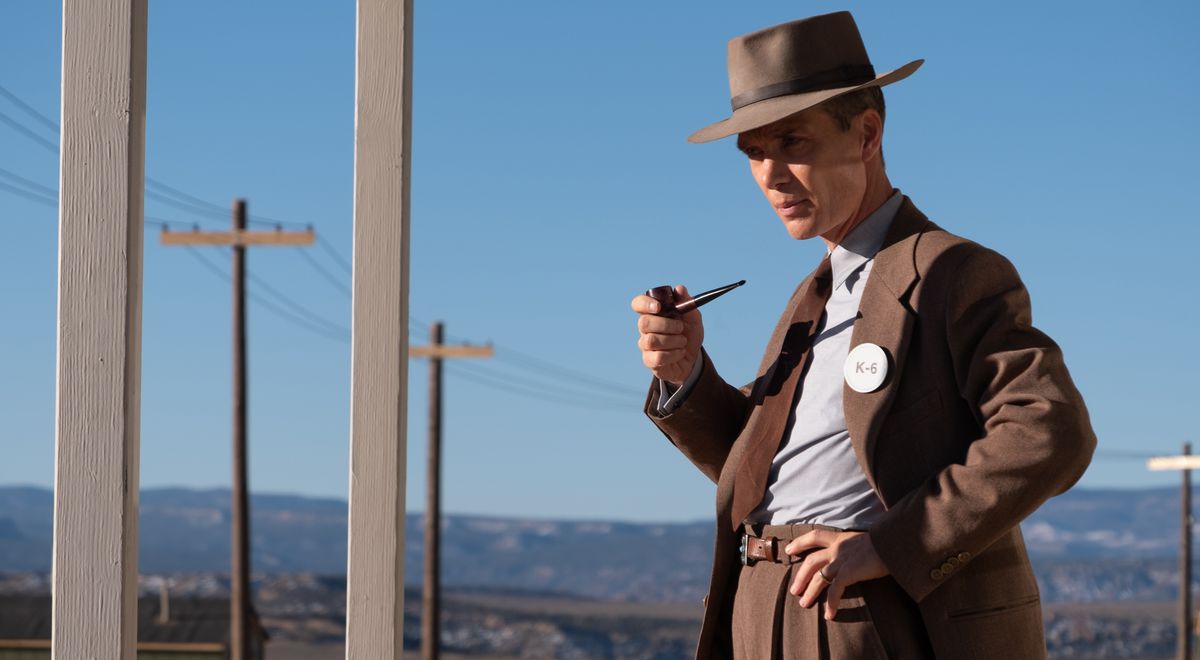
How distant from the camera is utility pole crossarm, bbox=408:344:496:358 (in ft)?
70.5

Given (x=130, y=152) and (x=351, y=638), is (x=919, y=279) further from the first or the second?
(x=130, y=152)

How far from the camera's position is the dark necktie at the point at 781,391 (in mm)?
2590

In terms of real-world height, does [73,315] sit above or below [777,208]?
below

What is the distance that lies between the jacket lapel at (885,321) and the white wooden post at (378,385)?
719mm

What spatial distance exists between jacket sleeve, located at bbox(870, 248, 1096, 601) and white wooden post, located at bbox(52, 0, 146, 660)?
3.99 feet

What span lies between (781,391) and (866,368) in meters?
0.21

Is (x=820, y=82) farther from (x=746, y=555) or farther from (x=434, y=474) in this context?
(x=434, y=474)

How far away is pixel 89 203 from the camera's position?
2.67 m

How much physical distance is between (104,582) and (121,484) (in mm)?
163

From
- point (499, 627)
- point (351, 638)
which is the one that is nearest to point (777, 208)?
point (351, 638)

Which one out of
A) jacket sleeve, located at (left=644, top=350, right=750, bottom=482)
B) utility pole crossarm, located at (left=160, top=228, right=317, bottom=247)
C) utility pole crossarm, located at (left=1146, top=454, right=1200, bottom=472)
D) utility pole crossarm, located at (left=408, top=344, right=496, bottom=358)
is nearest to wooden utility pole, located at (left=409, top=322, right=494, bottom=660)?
utility pole crossarm, located at (left=408, top=344, right=496, bottom=358)

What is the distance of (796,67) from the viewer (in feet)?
8.52

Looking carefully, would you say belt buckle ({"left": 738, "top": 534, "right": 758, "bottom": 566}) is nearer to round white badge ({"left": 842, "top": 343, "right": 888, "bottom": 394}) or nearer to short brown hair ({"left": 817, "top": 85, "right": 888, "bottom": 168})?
round white badge ({"left": 842, "top": 343, "right": 888, "bottom": 394})

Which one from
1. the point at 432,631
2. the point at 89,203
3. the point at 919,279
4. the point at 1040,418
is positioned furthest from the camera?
the point at 432,631
